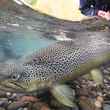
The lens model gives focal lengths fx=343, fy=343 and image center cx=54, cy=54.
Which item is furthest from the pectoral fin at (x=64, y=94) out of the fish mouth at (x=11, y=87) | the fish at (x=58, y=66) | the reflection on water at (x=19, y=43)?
the reflection on water at (x=19, y=43)

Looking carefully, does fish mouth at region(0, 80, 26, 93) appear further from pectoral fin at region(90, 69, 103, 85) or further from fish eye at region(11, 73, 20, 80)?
pectoral fin at region(90, 69, 103, 85)

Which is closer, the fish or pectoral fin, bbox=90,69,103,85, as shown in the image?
the fish

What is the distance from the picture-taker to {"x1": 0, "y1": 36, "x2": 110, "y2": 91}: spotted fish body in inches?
50.3

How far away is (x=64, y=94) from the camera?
124 cm

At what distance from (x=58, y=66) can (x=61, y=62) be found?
31mm

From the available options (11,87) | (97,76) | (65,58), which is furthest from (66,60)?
(11,87)

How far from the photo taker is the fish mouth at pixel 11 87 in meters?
1.22

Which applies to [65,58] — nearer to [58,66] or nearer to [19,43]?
[58,66]

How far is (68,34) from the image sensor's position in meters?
1.60

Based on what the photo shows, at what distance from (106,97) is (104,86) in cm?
6

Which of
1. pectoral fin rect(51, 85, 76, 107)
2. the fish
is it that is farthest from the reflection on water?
pectoral fin rect(51, 85, 76, 107)

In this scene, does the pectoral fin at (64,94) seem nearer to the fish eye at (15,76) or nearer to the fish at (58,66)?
the fish at (58,66)

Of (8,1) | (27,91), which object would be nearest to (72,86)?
(27,91)

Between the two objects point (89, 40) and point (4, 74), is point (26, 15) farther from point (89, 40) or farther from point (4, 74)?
point (4, 74)
